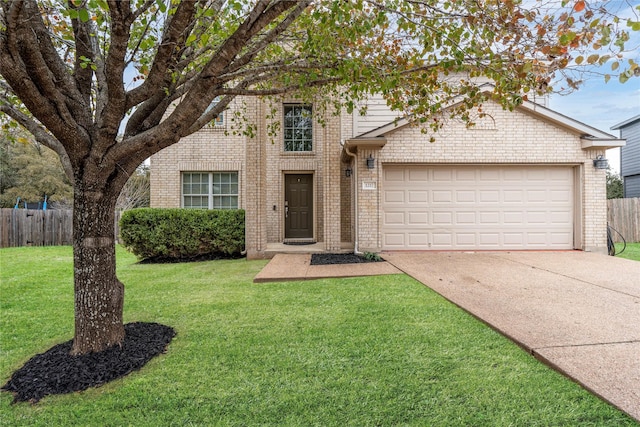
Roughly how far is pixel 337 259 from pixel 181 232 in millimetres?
4671

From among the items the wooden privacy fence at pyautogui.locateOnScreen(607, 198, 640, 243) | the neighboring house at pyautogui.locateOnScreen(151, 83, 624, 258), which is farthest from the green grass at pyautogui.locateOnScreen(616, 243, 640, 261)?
the wooden privacy fence at pyautogui.locateOnScreen(607, 198, 640, 243)

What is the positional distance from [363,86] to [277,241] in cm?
808

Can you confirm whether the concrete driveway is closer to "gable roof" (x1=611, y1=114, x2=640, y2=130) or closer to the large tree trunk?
the large tree trunk

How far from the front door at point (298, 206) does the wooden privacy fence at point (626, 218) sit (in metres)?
11.1

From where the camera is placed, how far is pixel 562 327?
3.60 meters

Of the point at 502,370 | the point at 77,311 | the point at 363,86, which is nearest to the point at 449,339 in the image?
the point at 502,370

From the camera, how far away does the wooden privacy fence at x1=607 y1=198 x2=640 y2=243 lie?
40.8 ft

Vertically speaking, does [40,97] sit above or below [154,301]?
above

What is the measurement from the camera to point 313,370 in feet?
9.56

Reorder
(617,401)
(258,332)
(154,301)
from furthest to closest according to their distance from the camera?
1. (154,301)
2. (258,332)
3. (617,401)

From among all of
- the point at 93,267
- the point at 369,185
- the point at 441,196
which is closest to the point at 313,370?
the point at 93,267

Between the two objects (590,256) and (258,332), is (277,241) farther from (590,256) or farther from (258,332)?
(590,256)

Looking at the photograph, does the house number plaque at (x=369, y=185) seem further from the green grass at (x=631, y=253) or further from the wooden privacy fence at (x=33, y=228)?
the wooden privacy fence at (x=33, y=228)

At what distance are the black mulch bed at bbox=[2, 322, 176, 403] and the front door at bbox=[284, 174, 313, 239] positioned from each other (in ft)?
26.3
